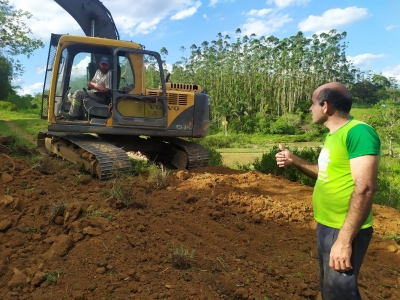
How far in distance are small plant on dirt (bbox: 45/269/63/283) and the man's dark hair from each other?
248 centimetres

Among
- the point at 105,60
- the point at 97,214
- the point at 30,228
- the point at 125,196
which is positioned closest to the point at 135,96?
the point at 105,60

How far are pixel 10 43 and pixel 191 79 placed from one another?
2438 cm

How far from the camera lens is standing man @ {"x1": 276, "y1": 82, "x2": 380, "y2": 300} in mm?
2223

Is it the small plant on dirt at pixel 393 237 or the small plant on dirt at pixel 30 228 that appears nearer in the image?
the small plant on dirt at pixel 30 228

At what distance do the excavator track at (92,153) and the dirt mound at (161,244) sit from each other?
1.24ft

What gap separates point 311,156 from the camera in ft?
31.7

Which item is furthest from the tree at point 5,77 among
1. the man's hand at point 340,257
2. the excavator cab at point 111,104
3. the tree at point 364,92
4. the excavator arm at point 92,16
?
the tree at point 364,92

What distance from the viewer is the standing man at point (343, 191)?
2.22m

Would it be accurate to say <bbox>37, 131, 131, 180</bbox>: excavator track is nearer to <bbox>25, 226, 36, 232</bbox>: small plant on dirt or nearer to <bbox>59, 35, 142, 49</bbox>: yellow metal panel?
<bbox>59, 35, 142, 49</bbox>: yellow metal panel

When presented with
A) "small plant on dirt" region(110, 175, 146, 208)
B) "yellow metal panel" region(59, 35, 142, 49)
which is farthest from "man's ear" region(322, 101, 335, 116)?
"yellow metal panel" region(59, 35, 142, 49)

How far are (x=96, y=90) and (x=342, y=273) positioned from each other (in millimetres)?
5991

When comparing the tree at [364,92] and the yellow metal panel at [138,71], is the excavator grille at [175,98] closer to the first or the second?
the yellow metal panel at [138,71]

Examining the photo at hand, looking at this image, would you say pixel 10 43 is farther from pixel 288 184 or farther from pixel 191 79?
pixel 288 184

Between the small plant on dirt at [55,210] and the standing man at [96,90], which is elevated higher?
the standing man at [96,90]
